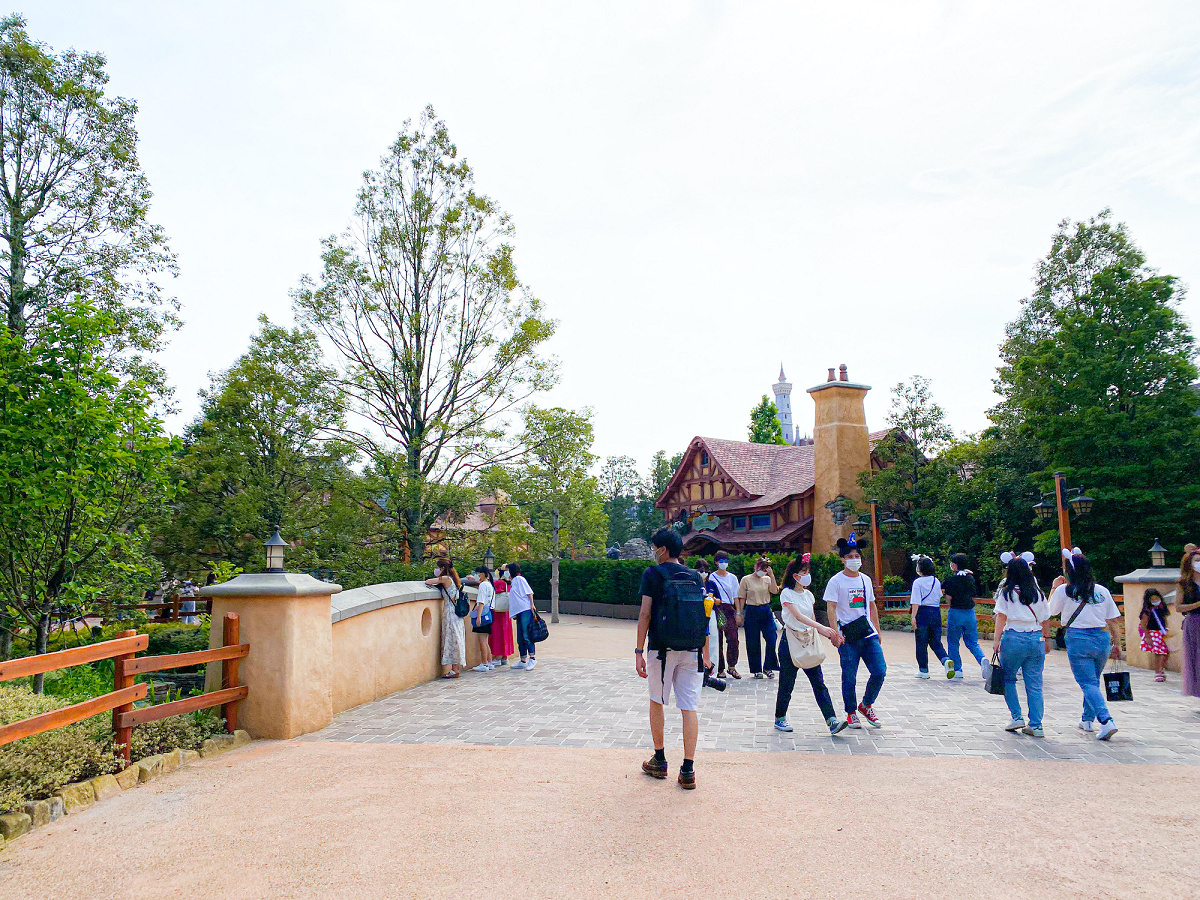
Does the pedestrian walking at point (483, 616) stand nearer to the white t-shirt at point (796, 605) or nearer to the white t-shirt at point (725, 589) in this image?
the white t-shirt at point (725, 589)

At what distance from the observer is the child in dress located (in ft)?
34.5

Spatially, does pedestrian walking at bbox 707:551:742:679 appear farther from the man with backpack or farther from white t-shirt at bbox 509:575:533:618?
the man with backpack

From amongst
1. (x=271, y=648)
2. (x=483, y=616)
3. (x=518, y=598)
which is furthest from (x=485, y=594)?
(x=271, y=648)

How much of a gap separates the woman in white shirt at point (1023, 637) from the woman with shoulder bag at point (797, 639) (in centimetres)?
146

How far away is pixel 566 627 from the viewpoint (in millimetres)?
23938

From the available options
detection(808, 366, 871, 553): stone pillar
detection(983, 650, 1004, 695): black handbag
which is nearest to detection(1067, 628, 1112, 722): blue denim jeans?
detection(983, 650, 1004, 695): black handbag

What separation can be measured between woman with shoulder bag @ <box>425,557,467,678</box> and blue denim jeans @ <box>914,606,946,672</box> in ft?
21.2

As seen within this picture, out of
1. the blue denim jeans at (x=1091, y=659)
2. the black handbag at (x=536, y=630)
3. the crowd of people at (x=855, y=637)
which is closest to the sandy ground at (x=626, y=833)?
the crowd of people at (x=855, y=637)

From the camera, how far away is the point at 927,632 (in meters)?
10.9

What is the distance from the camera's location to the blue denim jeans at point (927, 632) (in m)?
10.8

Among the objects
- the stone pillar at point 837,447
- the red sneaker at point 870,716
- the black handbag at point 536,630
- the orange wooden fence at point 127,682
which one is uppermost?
the stone pillar at point 837,447

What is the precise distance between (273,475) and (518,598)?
1003cm

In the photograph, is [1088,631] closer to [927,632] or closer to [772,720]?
[772,720]

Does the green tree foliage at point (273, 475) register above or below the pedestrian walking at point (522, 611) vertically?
above
